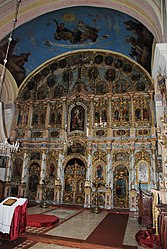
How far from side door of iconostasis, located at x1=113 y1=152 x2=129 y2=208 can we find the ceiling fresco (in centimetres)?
549

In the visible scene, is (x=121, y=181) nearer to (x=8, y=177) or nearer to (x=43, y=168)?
(x=43, y=168)

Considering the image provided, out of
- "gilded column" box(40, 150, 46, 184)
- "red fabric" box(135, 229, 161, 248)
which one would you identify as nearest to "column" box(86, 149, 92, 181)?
"gilded column" box(40, 150, 46, 184)

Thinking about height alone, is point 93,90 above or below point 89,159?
above

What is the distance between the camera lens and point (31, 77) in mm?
14992

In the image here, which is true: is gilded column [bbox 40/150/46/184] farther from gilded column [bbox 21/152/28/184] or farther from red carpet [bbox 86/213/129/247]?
red carpet [bbox 86/213/129/247]

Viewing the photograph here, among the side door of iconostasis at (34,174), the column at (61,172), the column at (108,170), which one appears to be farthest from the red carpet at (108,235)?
the side door of iconostasis at (34,174)

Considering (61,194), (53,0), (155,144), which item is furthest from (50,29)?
(61,194)

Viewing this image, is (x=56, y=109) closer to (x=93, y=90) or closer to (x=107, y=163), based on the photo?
(x=93, y=90)

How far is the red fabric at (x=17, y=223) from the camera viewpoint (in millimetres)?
4852

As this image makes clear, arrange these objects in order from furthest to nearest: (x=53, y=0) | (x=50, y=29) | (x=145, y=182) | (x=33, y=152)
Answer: (x=33, y=152) < (x=50, y=29) < (x=145, y=182) < (x=53, y=0)

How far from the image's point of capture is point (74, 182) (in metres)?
12.5

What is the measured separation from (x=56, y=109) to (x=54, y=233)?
368 inches

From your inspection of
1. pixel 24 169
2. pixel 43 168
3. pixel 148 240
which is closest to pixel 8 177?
pixel 24 169

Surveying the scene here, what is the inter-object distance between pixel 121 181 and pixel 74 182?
2.71 m
